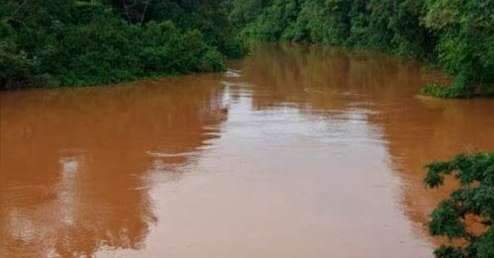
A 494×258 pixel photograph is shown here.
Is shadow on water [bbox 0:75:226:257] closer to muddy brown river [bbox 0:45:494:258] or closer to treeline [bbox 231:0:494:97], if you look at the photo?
muddy brown river [bbox 0:45:494:258]

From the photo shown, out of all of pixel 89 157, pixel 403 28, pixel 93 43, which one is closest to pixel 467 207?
pixel 89 157

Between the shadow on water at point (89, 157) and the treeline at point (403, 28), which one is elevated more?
the treeline at point (403, 28)

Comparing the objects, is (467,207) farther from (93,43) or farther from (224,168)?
(93,43)

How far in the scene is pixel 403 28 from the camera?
31625 millimetres

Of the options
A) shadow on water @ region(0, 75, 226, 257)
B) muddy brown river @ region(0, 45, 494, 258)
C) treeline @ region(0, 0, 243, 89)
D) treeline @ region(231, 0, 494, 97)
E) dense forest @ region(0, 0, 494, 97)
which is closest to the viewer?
muddy brown river @ region(0, 45, 494, 258)

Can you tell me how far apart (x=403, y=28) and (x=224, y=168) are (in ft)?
62.0

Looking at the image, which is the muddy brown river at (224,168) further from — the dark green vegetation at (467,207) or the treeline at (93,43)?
the dark green vegetation at (467,207)

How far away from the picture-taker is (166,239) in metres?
10.7

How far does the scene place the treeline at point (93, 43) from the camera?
25.2m

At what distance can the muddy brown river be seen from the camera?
10719 mm

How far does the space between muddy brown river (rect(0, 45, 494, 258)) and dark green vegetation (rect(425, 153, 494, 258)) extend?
2130 mm

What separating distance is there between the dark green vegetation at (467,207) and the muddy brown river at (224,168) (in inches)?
83.8

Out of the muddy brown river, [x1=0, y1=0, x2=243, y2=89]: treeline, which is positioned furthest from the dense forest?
the muddy brown river

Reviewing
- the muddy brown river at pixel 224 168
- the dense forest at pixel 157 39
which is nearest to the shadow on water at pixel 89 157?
the muddy brown river at pixel 224 168
